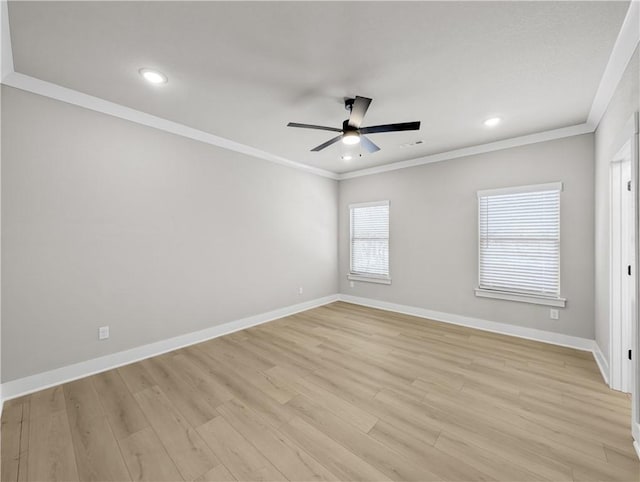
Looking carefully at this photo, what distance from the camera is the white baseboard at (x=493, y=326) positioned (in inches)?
135

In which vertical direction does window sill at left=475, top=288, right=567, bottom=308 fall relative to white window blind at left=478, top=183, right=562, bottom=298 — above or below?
below

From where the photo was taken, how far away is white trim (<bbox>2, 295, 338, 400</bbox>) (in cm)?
240

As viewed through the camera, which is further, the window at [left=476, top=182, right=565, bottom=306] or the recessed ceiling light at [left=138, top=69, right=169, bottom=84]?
the window at [left=476, top=182, right=565, bottom=306]

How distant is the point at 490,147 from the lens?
4023mm

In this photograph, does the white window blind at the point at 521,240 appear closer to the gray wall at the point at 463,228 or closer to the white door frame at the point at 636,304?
the gray wall at the point at 463,228

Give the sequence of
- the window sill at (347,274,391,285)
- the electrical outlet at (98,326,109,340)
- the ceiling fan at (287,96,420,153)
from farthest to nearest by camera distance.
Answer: the window sill at (347,274,391,285) < the electrical outlet at (98,326,109,340) < the ceiling fan at (287,96,420,153)

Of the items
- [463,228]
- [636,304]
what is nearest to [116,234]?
[636,304]

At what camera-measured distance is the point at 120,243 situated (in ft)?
9.82

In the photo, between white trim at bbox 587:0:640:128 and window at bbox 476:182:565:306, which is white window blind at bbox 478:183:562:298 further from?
white trim at bbox 587:0:640:128

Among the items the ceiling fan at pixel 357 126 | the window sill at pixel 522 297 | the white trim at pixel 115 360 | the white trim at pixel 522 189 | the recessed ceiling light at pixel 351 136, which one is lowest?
the white trim at pixel 115 360

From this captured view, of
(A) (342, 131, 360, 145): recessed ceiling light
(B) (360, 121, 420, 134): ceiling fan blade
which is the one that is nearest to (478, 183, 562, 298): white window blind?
(B) (360, 121, 420, 134): ceiling fan blade

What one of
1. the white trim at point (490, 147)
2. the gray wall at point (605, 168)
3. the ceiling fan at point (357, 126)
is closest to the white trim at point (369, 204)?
the white trim at point (490, 147)

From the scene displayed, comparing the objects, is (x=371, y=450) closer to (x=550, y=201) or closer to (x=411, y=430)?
(x=411, y=430)

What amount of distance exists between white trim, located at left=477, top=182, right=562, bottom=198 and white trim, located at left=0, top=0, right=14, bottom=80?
5054 mm
